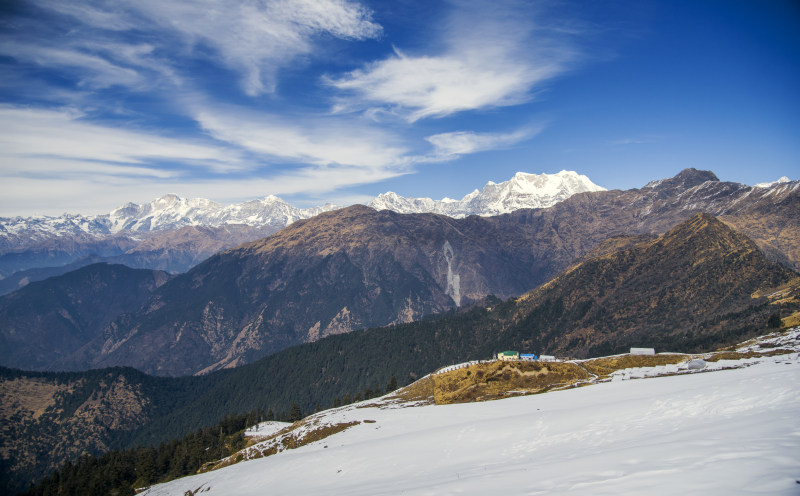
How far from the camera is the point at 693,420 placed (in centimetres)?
2880

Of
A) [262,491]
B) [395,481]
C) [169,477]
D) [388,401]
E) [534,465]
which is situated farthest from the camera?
[388,401]

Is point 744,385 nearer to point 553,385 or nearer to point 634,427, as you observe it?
point 634,427

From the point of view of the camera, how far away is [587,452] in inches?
992

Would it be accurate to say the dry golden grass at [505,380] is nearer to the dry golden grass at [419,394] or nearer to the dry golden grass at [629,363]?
the dry golden grass at [629,363]

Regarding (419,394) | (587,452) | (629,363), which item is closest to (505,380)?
(629,363)

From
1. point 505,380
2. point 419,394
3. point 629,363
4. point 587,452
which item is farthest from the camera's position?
point 419,394

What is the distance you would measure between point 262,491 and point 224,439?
311 feet

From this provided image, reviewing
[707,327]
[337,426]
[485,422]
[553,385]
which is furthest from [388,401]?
[707,327]

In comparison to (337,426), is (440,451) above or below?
above

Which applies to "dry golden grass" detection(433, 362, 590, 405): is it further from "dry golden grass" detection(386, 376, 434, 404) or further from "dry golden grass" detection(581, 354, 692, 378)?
"dry golden grass" detection(386, 376, 434, 404)

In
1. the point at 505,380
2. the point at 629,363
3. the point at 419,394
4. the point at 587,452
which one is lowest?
the point at 419,394

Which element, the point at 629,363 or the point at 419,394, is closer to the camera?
the point at 629,363

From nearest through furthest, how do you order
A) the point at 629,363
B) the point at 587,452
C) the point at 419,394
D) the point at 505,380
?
the point at 587,452 → the point at 505,380 → the point at 629,363 → the point at 419,394

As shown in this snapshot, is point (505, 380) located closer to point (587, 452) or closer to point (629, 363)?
point (629, 363)
